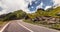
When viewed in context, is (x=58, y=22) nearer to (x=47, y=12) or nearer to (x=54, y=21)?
(x=54, y=21)

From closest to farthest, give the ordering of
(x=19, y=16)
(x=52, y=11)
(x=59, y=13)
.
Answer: (x=59, y=13), (x=52, y=11), (x=19, y=16)

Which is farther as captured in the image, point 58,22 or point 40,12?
point 40,12

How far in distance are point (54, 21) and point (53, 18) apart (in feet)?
2.09

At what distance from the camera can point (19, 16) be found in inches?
1656

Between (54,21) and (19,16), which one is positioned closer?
(54,21)

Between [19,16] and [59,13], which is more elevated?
[59,13]

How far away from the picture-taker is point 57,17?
2959cm

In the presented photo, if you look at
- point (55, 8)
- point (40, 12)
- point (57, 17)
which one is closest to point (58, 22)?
point (57, 17)

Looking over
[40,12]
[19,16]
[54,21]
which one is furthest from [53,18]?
[19,16]

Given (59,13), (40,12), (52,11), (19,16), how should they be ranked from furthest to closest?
1. (19,16)
2. (40,12)
3. (52,11)
4. (59,13)

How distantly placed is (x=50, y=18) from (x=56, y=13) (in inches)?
148

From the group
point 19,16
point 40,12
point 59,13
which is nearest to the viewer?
point 59,13

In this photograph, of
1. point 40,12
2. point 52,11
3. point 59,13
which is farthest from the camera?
point 40,12

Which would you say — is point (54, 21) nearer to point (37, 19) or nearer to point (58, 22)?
point (58, 22)
